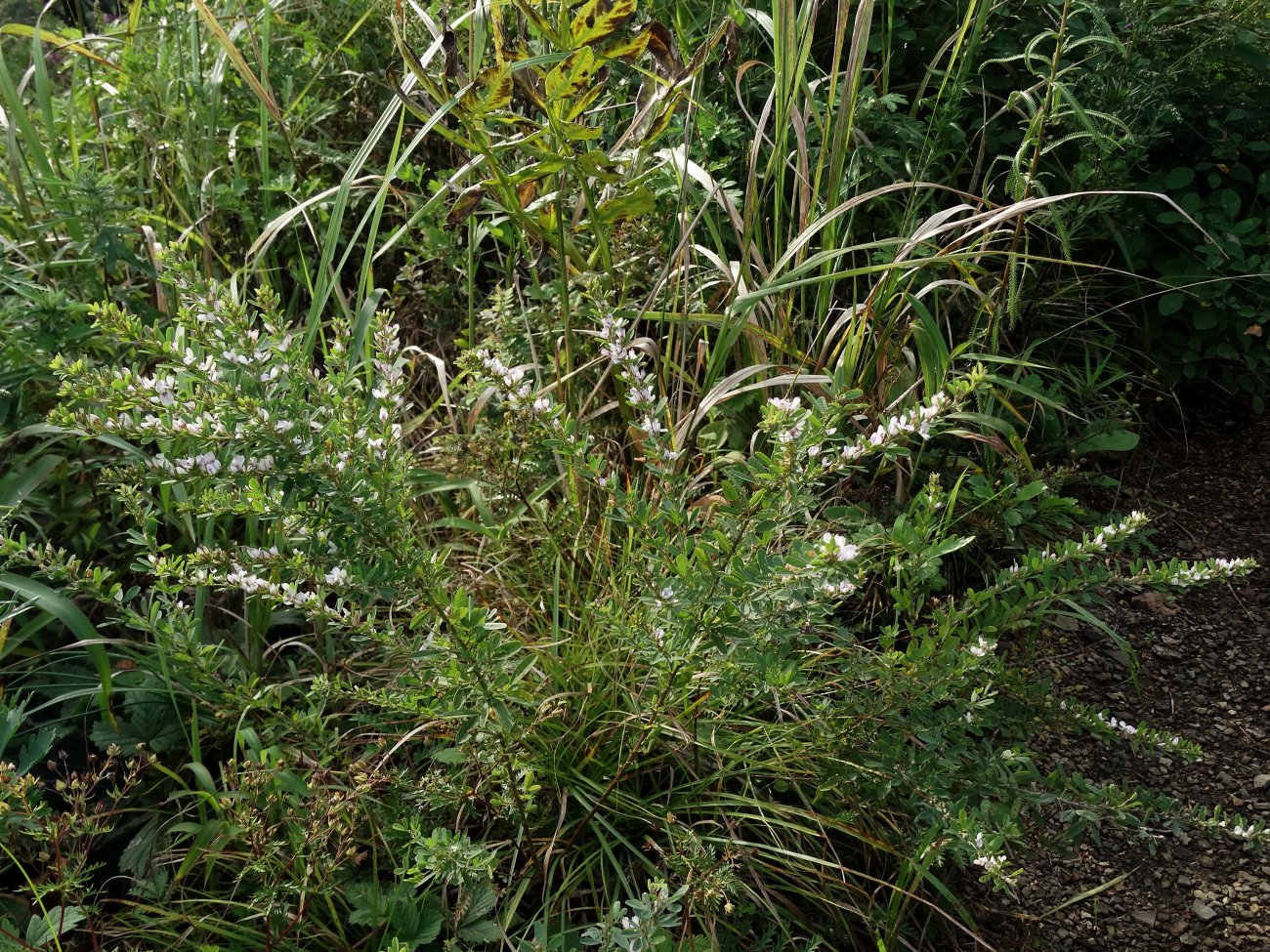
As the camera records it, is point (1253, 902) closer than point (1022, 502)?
A: Yes

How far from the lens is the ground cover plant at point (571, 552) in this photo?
1.48 m

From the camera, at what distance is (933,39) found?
8.84 feet

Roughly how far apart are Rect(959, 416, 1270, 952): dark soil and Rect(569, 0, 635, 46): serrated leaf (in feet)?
4.39

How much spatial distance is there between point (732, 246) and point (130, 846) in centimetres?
184

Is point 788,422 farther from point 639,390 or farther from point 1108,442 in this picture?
point 1108,442

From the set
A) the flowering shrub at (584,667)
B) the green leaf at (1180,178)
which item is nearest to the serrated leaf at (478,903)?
the flowering shrub at (584,667)

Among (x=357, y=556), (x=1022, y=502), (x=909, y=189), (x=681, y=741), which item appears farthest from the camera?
(x=909, y=189)

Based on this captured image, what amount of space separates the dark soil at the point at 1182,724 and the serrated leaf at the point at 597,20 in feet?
4.39

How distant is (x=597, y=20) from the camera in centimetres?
172

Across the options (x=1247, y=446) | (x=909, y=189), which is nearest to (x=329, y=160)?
(x=909, y=189)

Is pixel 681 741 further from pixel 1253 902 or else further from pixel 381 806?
pixel 1253 902

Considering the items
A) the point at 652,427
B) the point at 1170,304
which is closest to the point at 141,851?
the point at 652,427

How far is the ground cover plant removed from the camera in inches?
58.2

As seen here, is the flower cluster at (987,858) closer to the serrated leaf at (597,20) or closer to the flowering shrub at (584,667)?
the flowering shrub at (584,667)
